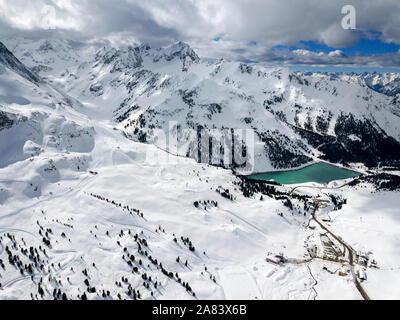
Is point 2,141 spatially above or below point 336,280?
Answer: above

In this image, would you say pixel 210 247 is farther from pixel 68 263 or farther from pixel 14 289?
pixel 14 289

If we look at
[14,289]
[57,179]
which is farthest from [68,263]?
[57,179]

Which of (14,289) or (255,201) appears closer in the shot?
(14,289)

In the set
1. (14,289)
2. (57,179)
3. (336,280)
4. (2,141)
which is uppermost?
(2,141)

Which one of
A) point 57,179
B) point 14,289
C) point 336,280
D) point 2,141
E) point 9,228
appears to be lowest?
point 336,280

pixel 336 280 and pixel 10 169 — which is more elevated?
pixel 10 169


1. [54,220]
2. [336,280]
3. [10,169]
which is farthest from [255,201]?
[10,169]
